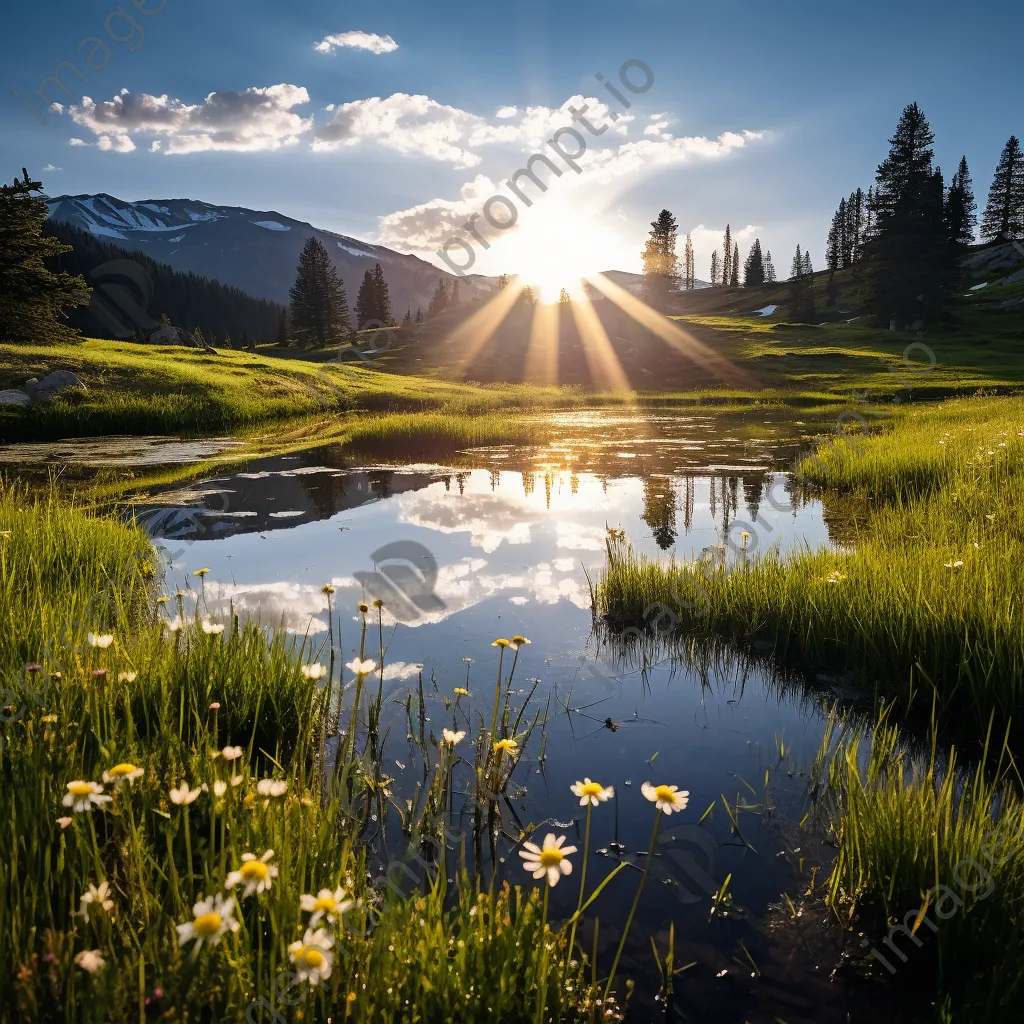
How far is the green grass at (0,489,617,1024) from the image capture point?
1961mm

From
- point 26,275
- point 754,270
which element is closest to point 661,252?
point 754,270

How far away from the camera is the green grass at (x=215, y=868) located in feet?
6.43

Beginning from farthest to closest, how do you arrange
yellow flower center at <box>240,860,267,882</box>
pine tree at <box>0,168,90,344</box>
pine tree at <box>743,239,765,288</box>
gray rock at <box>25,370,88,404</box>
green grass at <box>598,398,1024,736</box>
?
1. pine tree at <box>743,239,765,288</box>
2. pine tree at <box>0,168,90,344</box>
3. gray rock at <box>25,370,88,404</box>
4. green grass at <box>598,398,1024,736</box>
5. yellow flower center at <box>240,860,267,882</box>

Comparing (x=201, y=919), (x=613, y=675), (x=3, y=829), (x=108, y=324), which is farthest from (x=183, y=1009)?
(x=108, y=324)

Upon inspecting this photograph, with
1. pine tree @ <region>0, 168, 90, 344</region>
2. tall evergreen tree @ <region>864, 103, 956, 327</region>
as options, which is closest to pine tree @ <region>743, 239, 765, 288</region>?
tall evergreen tree @ <region>864, 103, 956, 327</region>

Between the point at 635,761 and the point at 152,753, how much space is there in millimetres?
2714

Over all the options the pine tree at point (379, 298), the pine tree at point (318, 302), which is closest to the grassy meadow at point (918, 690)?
the pine tree at point (318, 302)

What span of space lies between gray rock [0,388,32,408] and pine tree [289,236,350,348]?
190 feet

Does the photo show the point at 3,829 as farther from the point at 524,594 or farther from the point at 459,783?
the point at 524,594

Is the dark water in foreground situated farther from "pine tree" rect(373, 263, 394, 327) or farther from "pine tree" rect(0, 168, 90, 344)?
"pine tree" rect(373, 263, 394, 327)

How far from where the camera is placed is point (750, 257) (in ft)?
402

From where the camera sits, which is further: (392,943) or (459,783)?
(459,783)

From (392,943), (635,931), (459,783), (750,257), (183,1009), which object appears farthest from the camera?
(750,257)

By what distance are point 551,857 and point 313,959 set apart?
0.70 meters
